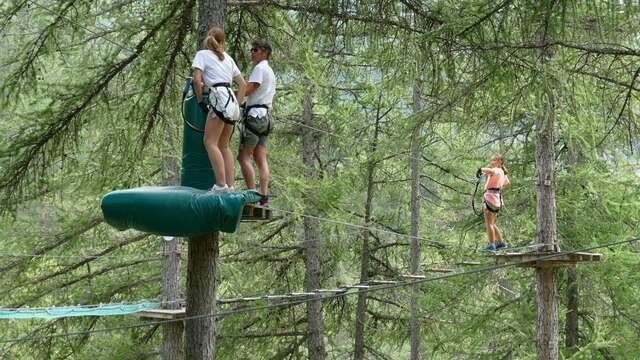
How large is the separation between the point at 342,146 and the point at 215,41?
343 inches

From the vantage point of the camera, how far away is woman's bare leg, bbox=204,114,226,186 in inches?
240

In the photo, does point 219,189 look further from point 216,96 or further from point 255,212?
point 216,96

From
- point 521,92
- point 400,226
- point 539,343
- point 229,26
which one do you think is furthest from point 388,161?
point 521,92

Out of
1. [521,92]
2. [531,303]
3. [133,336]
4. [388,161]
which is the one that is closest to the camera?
[521,92]

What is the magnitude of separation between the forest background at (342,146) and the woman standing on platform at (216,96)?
1.28 metres

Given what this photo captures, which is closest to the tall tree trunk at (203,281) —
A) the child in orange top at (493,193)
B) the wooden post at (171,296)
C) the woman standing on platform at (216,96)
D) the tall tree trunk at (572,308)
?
the woman standing on platform at (216,96)

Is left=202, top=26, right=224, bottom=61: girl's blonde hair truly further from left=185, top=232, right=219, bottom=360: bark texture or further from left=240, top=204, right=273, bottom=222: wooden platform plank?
left=185, top=232, right=219, bottom=360: bark texture

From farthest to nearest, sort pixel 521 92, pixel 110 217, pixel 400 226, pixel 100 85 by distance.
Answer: pixel 400 226 < pixel 100 85 < pixel 521 92 < pixel 110 217

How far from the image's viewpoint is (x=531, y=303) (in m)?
13.9

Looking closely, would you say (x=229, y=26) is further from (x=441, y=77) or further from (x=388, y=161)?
(x=388, y=161)

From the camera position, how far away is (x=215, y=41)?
6.12 m

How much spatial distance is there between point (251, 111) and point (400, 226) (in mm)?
9754

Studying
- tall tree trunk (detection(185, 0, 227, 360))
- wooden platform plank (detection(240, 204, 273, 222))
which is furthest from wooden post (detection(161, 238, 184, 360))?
wooden platform plank (detection(240, 204, 273, 222))

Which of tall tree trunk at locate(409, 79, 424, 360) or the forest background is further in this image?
tall tree trunk at locate(409, 79, 424, 360)
